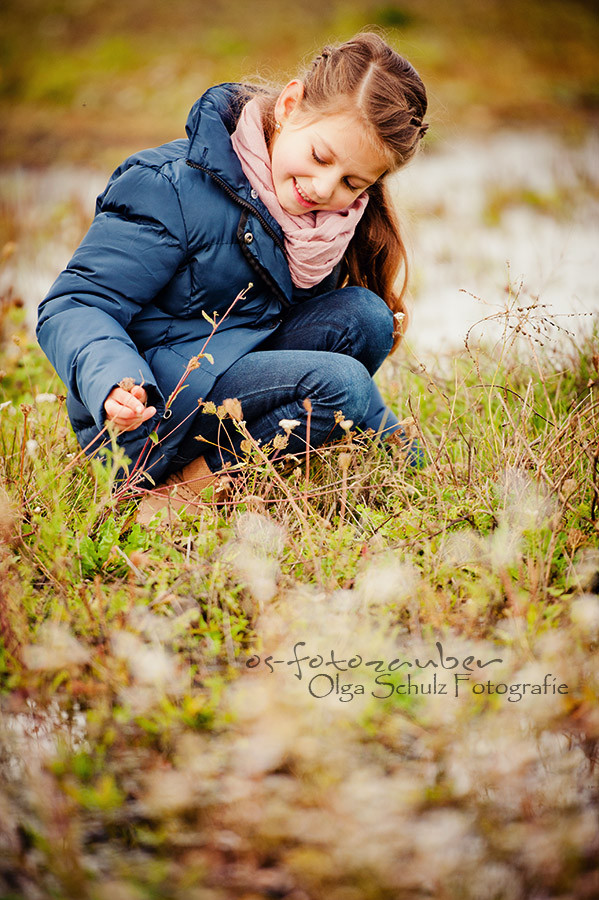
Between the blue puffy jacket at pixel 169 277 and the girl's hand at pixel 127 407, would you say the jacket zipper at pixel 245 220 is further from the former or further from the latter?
the girl's hand at pixel 127 407

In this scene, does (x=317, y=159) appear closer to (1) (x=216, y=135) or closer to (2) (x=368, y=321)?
(1) (x=216, y=135)

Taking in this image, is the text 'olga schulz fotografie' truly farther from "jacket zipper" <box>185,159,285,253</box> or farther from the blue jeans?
"jacket zipper" <box>185,159,285,253</box>

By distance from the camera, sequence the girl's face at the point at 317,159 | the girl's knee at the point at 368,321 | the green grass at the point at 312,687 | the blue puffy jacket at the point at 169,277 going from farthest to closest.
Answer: the girl's knee at the point at 368,321, the girl's face at the point at 317,159, the blue puffy jacket at the point at 169,277, the green grass at the point at 312,687

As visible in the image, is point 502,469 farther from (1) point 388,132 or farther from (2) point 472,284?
(2) point 472,284

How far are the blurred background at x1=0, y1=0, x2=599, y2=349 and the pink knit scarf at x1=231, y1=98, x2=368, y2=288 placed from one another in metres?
0.35

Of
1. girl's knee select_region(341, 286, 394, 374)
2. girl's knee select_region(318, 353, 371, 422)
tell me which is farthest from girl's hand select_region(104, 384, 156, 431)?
girl's knee select_region(341, 286, 394, 374)

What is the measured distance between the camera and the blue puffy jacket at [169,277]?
6.05 ft

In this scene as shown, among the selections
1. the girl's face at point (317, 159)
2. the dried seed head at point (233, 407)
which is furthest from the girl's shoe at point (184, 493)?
the girl's face at point (317, 159)

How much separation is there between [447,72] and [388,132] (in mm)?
11588

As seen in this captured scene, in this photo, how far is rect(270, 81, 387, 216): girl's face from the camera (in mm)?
1963

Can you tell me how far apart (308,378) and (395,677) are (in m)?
0.88

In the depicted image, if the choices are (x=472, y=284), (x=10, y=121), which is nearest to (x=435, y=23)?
(x=10, y=121)

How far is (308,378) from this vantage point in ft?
6.79

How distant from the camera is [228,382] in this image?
2123 millimetres
